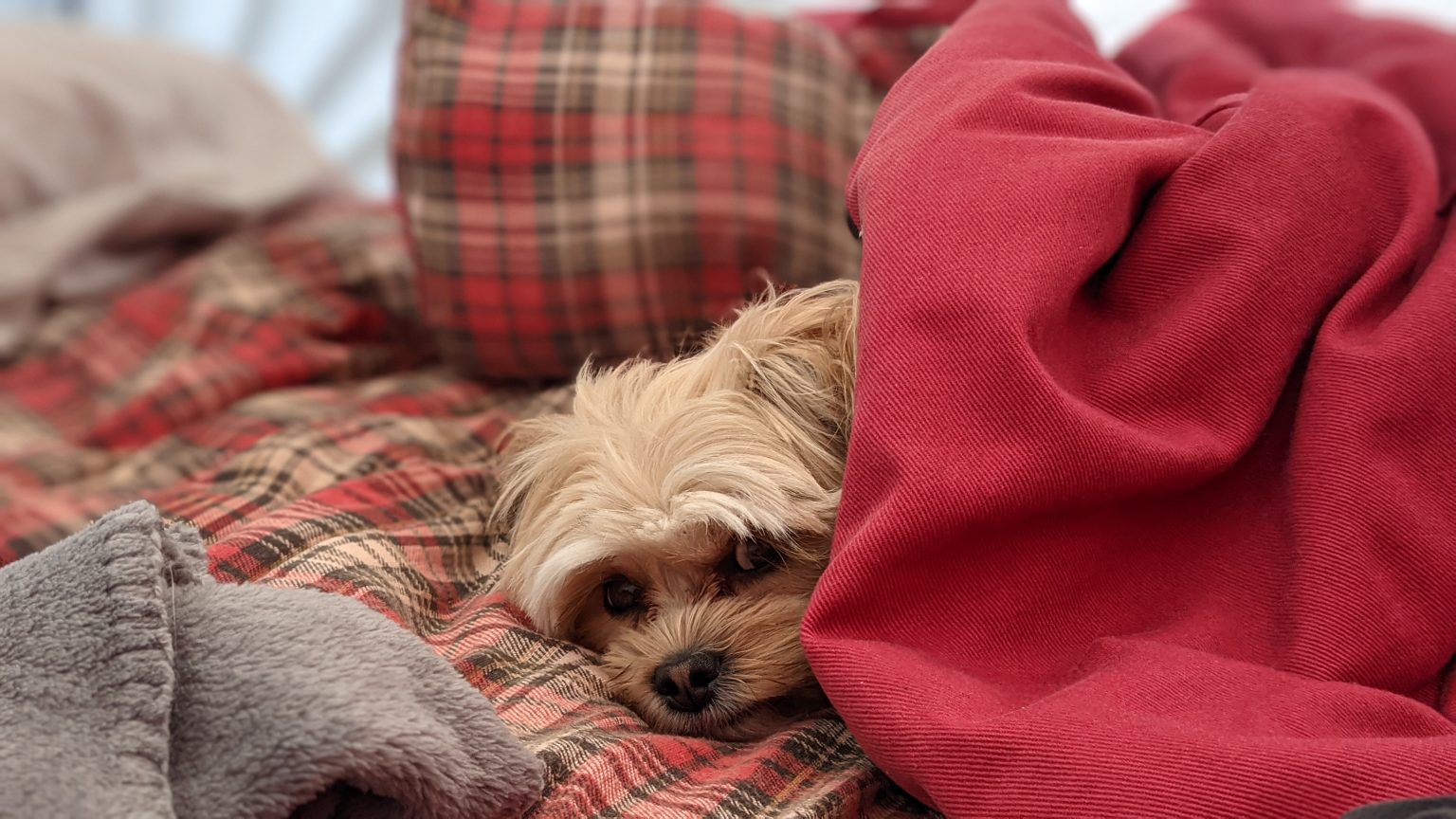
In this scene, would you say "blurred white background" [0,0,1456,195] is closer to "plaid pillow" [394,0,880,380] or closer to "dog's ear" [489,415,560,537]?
"plaid pillow" [394,0,880,380]

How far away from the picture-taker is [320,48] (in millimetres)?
3998

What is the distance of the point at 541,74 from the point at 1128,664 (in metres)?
1.43

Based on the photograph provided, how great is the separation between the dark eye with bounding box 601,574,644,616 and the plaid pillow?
0.57m

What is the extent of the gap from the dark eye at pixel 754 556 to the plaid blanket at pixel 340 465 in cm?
22

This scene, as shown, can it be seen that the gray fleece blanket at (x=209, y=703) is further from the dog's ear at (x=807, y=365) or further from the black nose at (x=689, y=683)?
the dog's ear at (x=807, y=365)

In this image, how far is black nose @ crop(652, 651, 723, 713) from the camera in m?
1.35

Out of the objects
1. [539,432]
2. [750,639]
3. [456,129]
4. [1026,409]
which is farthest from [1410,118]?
[456,129]

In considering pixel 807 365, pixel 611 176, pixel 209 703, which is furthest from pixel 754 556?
pixel 611 176

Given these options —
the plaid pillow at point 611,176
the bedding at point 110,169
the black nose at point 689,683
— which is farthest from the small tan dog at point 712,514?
the bedding at point 110,169

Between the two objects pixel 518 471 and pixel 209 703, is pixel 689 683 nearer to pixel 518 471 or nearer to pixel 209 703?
Result: pixel 518 471

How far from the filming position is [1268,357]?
1.17m

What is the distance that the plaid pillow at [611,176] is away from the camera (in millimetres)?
1983

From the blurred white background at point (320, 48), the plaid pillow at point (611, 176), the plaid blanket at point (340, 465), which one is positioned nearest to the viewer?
the plaid blanket at point (340, 465)

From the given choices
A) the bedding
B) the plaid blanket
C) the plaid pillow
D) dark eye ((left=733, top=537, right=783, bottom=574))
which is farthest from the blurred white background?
dark eye ((left=733, top=537, right=783, bottom=574))
